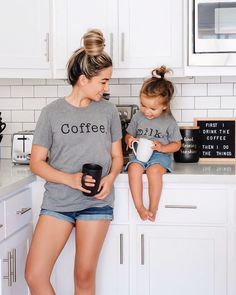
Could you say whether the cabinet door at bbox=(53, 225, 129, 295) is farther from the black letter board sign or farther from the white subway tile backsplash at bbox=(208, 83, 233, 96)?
the white subway tile backsplash at bbox=(208, 83, 233, 96)

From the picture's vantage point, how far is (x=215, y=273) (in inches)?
110

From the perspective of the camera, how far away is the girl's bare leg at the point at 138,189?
2730mm

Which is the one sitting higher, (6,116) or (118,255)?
(6,116)

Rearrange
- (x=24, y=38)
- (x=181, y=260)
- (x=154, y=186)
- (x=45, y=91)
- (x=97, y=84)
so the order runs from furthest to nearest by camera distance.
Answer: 1. (x=45, y=91)
2. (x=24, y=38)
3. (x=181, y=260)
4. (x=154, y=186)
5. (x=97, y=84)

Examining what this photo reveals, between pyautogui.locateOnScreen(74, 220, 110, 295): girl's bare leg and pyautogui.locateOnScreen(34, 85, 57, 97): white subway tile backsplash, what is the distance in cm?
116

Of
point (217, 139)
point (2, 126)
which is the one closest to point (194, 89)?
point (217, 139)

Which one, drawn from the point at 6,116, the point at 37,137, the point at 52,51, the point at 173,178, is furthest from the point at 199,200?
the point at 6,116

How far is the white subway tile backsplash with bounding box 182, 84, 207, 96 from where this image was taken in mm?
3369

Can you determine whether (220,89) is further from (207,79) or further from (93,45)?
(93,45)

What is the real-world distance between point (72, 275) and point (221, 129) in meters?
1.23

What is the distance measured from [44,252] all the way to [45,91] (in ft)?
4.22

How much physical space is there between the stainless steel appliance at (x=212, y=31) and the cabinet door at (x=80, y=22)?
16.6 inches

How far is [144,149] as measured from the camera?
9.02 ft

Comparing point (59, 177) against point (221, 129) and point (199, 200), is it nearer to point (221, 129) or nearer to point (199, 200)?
point (199, 200)
